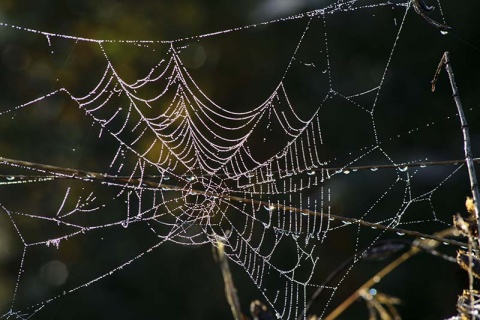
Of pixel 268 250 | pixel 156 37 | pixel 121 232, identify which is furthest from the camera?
pixel 156 37

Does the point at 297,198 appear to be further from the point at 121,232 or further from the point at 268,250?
the point at 121,232

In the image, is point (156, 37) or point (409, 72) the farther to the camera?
point (156, 37)

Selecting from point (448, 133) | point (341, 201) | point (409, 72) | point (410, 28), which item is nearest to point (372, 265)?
point (341, 201)

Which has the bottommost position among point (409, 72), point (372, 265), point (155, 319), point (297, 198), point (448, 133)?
point (155, 319)

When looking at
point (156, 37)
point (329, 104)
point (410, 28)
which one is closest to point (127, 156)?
point (156, 37)

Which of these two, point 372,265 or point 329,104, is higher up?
point 329,104

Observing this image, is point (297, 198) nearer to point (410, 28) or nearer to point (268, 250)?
point (268, 250)

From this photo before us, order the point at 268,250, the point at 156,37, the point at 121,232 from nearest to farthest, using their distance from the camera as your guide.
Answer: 1. the point at 268,250
2. the point at 121,232
3. the point at 156,37
